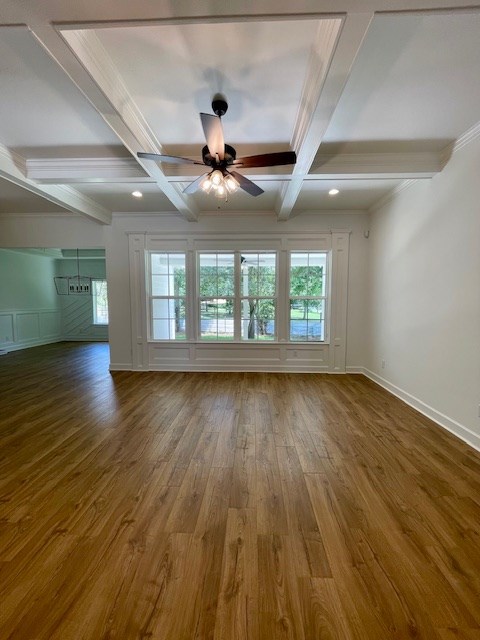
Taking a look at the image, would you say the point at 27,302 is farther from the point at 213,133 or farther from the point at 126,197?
the point at 213,133

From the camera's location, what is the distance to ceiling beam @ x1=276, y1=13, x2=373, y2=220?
4.78 feet

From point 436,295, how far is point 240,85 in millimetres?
2817

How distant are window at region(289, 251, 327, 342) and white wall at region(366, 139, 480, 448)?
41.4 inches

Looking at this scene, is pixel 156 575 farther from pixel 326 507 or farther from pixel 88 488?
pixel 326 507

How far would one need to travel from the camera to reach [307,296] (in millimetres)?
5102

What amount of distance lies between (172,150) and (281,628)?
367 centimetres

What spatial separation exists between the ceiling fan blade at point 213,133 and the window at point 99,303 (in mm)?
8084

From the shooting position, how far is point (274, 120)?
2449mm

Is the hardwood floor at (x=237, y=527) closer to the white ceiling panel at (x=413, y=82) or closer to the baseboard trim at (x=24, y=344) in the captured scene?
the white ceiling panel at (x=413, y=82)

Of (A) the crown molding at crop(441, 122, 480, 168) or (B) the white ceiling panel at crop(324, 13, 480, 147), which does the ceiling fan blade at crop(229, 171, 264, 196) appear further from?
(A) the crown molding at crop(441, 122, 480, 168)

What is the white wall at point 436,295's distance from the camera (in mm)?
2580

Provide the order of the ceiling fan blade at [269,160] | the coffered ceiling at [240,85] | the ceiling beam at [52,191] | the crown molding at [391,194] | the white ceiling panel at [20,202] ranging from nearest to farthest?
the coffered ceiling at [240,85] → the ceiling fan blade at [269,160] → the ceiling beam at [52,191] → the crown molding at [391,194] → the white ceiling panel at [20,202]

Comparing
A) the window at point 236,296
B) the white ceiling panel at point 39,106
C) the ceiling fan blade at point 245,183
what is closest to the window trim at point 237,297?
the window at point 236,296

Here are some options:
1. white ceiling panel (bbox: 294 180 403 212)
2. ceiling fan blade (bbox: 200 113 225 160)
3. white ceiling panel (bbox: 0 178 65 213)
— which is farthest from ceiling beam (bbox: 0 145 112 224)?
white ceiling panel (bbox: 294 180 403 212)
